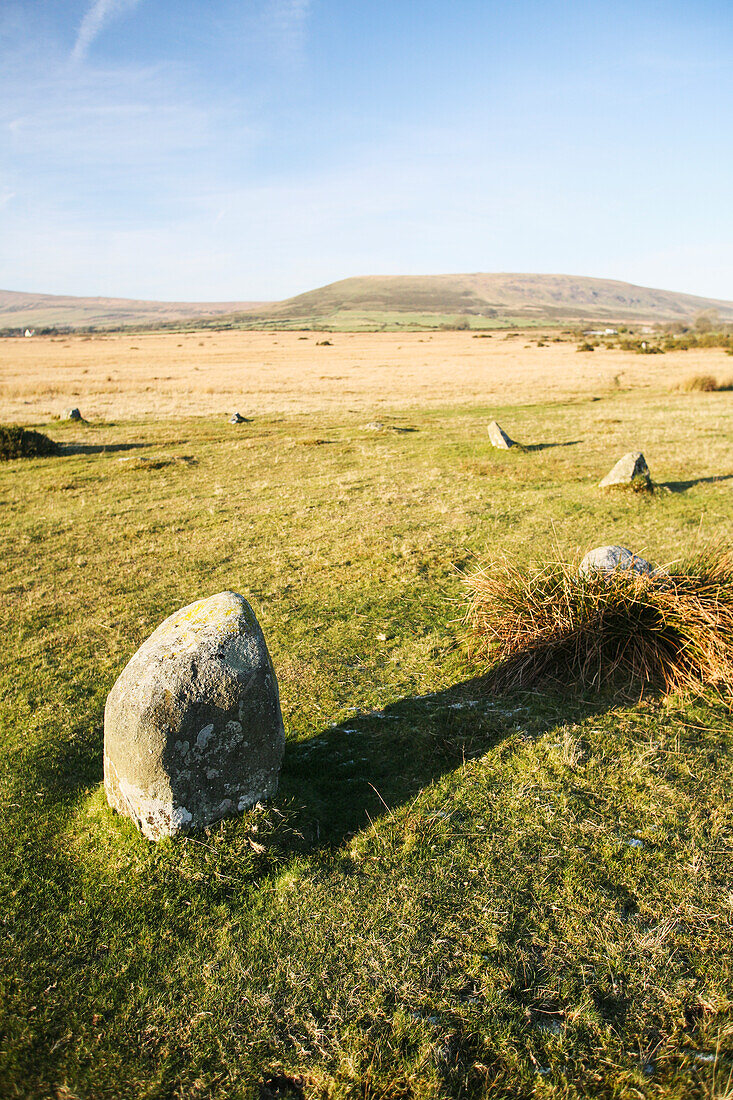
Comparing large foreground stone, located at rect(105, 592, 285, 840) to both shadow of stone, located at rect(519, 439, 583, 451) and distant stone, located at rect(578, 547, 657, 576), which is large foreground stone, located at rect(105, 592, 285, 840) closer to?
distant stone, located at rect(578, 547, 657, 576)

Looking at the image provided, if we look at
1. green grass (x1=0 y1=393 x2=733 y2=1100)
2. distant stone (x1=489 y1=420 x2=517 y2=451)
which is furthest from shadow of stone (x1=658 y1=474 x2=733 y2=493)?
green grass (x1=0 y1=393 x2=733 y2=1100)

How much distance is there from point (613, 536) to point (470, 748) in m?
7.43

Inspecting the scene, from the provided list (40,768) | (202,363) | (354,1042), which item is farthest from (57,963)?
(202,363)

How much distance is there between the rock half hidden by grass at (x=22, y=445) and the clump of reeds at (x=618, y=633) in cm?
2115

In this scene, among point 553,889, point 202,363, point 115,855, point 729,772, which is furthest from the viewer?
point 202,363

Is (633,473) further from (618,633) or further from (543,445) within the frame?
(618,633)

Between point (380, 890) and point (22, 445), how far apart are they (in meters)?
23.3

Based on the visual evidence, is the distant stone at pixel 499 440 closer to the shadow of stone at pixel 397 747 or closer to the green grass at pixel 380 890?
the green grass at pixel 380 890

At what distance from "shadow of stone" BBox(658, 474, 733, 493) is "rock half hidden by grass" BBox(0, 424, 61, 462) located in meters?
21.1

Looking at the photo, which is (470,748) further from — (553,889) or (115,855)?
(115,855)

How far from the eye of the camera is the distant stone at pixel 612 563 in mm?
7266

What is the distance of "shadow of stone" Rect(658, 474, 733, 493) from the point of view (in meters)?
15.0

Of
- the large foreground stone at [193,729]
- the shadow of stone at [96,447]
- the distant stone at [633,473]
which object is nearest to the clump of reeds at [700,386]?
the distant stone at [633,473]

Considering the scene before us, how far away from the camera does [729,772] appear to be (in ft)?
17.4
